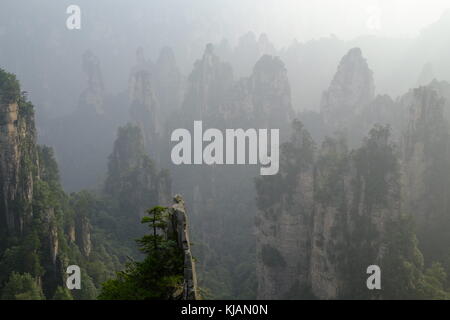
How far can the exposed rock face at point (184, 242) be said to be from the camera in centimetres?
1906

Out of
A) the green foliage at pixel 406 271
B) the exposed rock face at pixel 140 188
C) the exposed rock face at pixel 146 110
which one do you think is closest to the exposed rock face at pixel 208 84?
the exposed rock face at pixel 146 110

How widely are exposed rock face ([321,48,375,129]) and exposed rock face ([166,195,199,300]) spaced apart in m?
64.2

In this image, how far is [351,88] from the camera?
265 feet

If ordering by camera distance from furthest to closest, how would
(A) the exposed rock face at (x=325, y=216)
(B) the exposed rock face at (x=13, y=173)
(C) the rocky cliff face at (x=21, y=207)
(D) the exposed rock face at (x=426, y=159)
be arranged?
(D) the exposed rock face at (x=426, y=159) → (A) the exposed rock face at (x=325, y=216) → (B) the exposed rock face at (x=13, y=173) → (C) the rocky cliff face at (x=21, y=207)

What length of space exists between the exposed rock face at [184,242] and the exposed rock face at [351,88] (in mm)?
64233

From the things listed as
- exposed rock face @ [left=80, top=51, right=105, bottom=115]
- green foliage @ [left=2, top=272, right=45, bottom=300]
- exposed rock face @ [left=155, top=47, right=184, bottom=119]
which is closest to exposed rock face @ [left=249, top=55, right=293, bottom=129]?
exposed rock face @ [left=155, top=47, right=184, bottom=119]

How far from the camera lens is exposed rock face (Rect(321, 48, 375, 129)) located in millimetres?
80125

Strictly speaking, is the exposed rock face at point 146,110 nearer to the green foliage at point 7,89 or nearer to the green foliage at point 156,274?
the green foliage at point 7,89

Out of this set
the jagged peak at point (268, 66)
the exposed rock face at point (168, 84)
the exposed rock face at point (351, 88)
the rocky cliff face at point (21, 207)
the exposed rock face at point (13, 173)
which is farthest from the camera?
the exposed rock face at point (168, 84)

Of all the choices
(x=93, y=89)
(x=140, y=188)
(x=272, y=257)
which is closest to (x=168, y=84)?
(x=93, y=89)

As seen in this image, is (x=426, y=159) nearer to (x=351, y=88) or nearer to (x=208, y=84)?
(x=351, y=88)

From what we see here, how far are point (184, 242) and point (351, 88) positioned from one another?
68.0m
